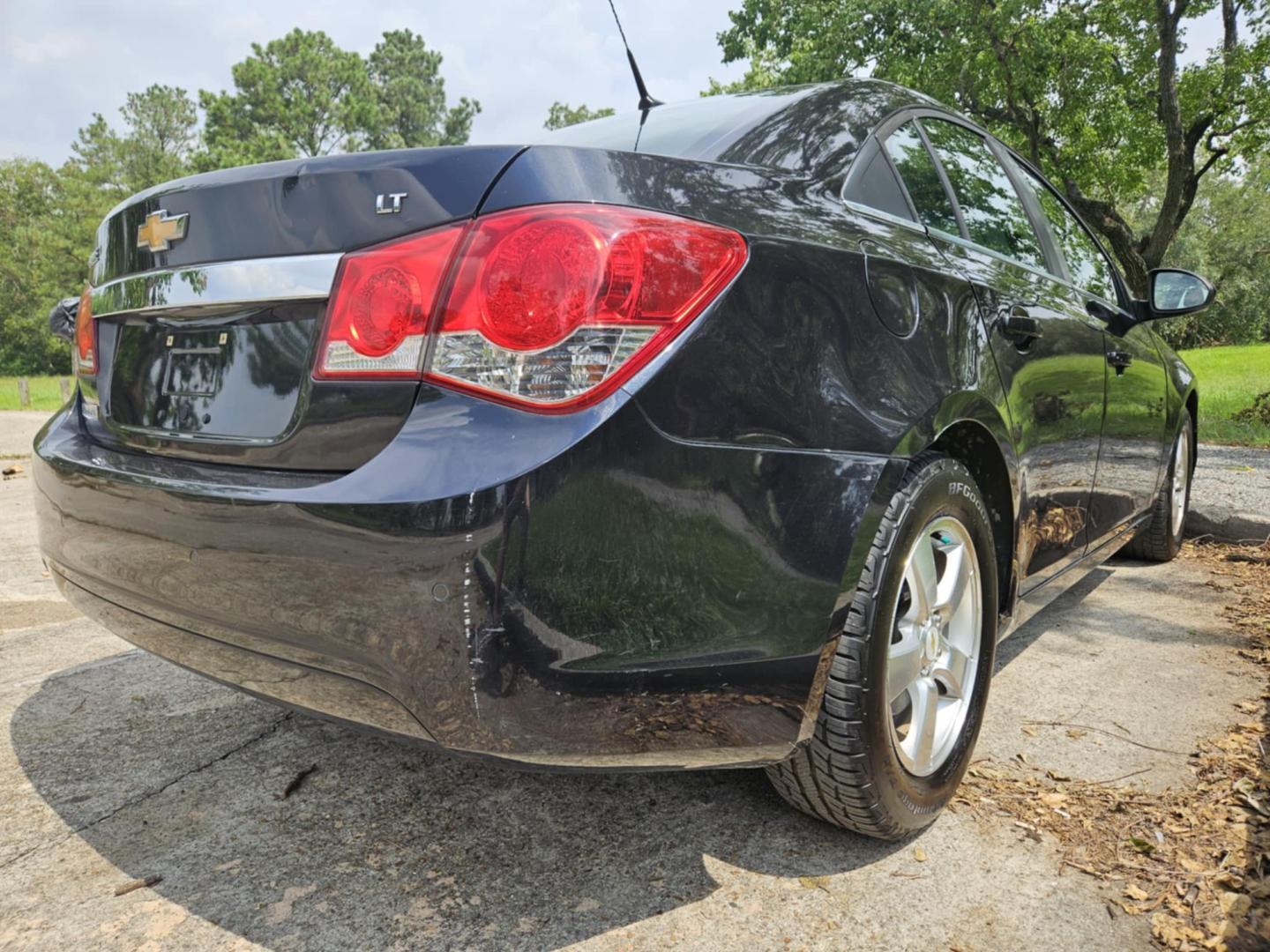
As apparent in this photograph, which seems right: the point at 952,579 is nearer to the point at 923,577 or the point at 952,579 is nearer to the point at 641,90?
the point at 923,577

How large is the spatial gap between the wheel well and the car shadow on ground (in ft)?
2.50

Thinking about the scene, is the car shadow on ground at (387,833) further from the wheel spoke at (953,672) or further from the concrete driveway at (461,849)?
the wheel spoke at (953,672)

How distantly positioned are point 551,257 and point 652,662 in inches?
24.5

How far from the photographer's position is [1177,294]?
357 cm

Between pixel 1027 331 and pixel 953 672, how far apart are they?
0.88 metres

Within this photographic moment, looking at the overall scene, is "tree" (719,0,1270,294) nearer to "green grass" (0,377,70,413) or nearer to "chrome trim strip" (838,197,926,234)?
"chrome trim strip" (838,197,926,234)

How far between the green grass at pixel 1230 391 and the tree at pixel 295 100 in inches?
1542

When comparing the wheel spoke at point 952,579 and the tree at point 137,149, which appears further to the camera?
the tree at point 137,149

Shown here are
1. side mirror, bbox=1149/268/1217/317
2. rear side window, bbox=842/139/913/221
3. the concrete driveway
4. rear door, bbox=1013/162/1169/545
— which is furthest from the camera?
side mirror, bbox=1149/268/1217/317

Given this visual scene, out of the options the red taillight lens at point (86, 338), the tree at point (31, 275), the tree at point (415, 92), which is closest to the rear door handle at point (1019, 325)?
the red taillight lens at point (86, 338)

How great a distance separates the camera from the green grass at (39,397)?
2270 centimetres

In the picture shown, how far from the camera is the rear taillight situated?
1.37 meters

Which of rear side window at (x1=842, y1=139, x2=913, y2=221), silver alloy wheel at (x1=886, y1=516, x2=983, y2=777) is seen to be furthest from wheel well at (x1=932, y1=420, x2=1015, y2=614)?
rear side window at (x1=842, y1=139, x2=913, y2=221)

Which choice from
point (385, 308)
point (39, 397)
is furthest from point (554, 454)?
point (39, 397)
